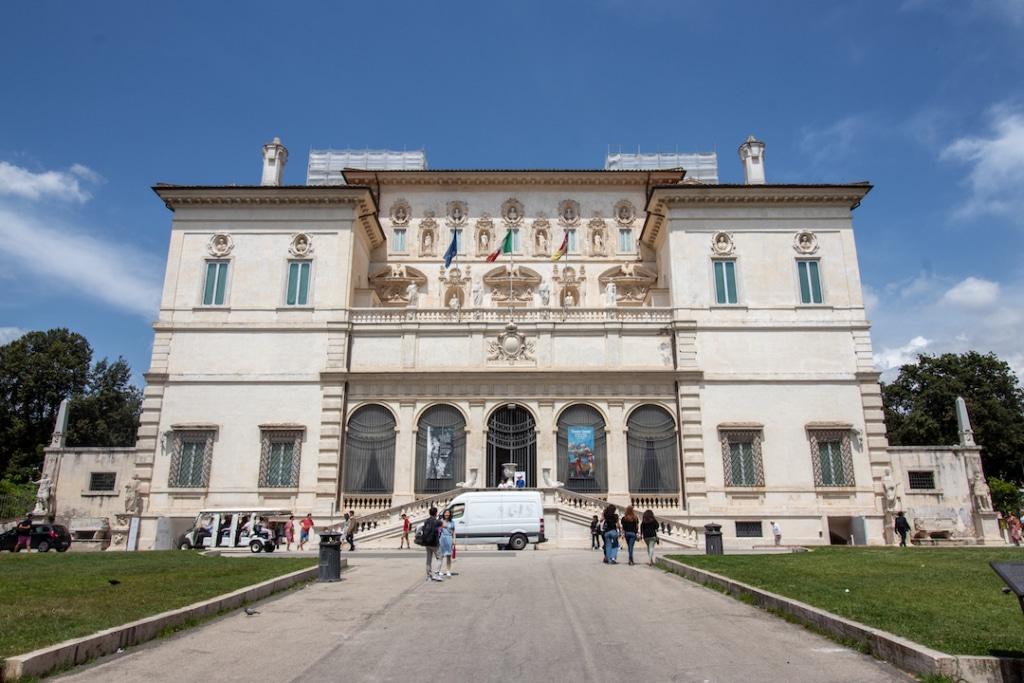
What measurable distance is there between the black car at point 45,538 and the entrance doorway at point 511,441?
62.1 ft

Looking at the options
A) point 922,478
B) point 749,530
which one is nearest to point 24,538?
point 749,530

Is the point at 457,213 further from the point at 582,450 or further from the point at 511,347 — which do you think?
the point at 582,450

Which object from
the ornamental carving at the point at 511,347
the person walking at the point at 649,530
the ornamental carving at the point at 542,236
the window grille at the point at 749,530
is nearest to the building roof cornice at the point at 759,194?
the ornamental carving at the point at 542,236

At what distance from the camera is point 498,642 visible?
31.0 ft

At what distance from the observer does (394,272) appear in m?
41.6

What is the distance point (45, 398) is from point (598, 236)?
50.0 metres

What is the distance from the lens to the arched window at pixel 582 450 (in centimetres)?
3341

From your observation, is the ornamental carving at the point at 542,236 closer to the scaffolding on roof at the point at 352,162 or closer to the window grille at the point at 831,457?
the scaffolding on roof at the point at 352,162

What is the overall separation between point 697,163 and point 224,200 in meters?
30.6

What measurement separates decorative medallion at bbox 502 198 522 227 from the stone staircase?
17.7 meters

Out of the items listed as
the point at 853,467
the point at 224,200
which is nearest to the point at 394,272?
the point at 224,200

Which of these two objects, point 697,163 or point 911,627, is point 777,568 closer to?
point 911,627

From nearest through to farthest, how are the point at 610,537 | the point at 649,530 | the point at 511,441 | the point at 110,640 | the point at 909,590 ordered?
the point at 110,640, the point at 909,590, the point at 649,530, the point at 610,537, the point at 511,441

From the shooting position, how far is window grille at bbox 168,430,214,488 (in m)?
33.2
